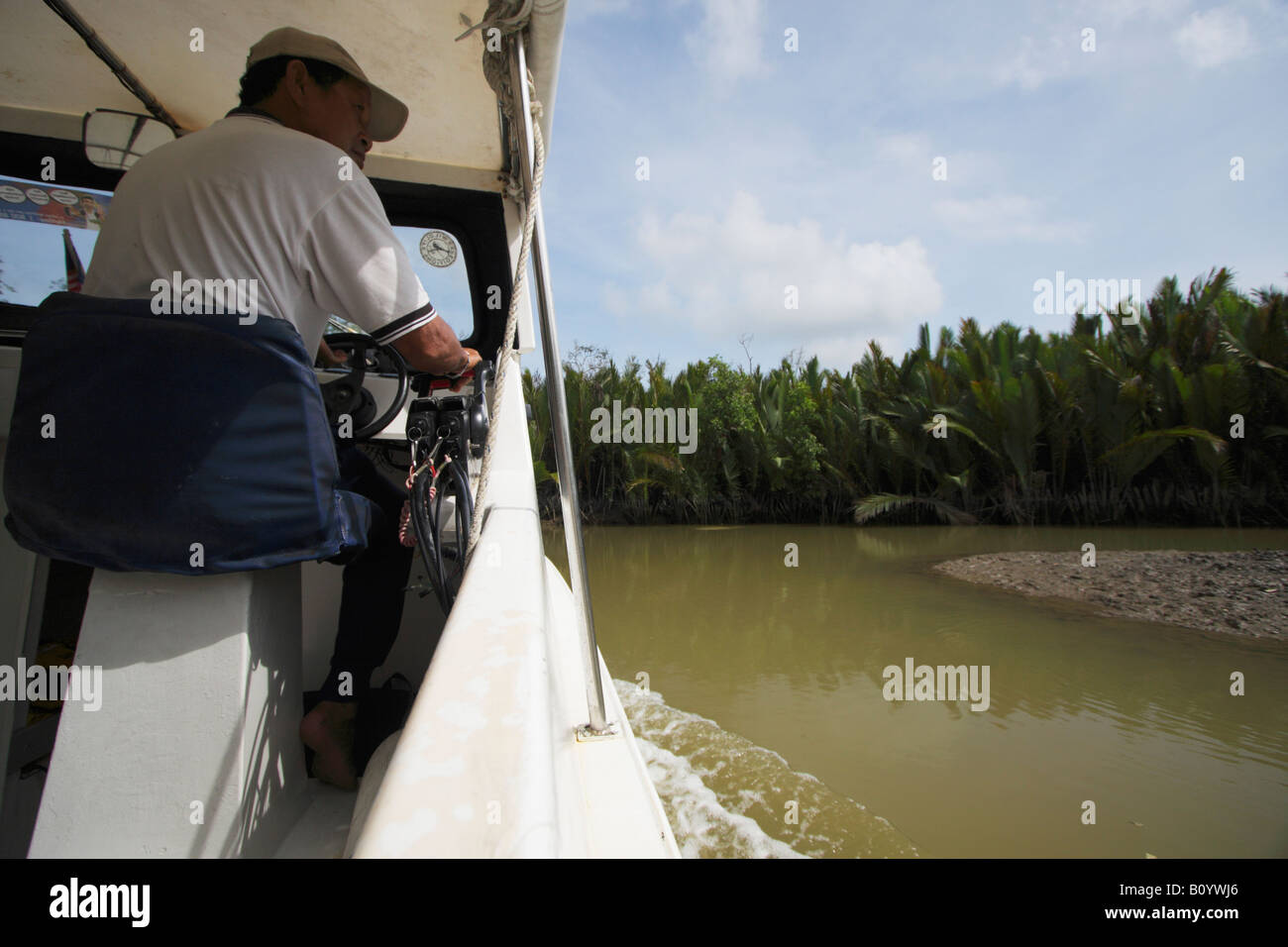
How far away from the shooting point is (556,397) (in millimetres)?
1432

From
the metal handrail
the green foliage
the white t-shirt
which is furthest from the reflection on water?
the green foliage

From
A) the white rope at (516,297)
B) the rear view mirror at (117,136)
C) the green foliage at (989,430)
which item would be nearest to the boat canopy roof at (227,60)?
the rear view mirror at (117,136)

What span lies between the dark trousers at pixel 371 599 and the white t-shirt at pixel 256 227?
60 centimetres

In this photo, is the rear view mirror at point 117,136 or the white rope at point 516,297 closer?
the white rope at point 516,297

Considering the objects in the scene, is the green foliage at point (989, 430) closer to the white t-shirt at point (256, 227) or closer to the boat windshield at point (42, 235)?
the boat windshield at point (42, 235)

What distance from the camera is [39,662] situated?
1722 millimetres

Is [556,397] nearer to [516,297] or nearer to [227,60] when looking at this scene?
[516,297]

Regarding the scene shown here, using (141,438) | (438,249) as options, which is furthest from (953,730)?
(141,438)

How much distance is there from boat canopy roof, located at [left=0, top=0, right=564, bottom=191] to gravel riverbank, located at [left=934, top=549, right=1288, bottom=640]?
21.8 feet

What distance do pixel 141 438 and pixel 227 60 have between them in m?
1.97

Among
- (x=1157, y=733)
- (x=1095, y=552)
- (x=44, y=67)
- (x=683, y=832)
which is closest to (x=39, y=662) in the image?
(x=44, y=67)

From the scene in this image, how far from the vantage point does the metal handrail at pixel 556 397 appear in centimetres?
132

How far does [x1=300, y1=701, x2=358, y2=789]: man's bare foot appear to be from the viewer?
140cm
